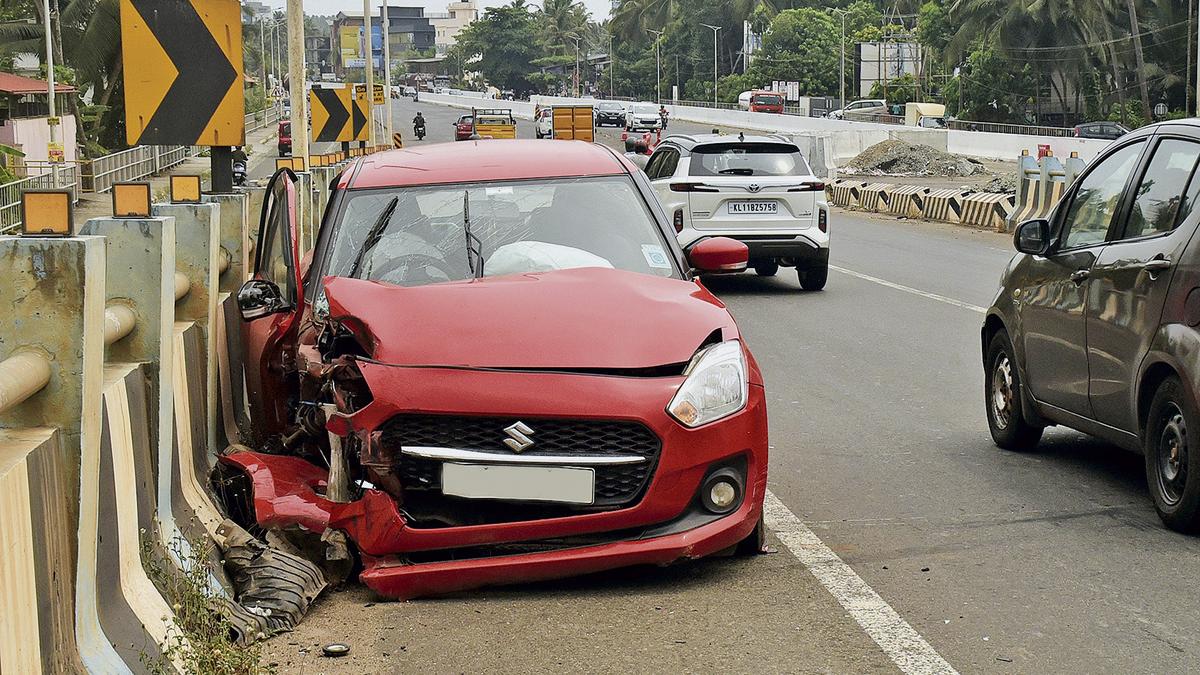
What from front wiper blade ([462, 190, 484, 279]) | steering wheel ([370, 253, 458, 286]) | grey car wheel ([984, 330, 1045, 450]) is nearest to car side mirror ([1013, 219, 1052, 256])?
grey car wheel ([984, 330, 1045, 450])

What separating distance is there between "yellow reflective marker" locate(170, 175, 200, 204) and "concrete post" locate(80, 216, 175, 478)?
4.55 ft

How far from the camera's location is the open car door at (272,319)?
6.76 metres

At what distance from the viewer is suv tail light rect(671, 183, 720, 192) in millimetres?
16750

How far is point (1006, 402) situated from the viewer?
8234 mm

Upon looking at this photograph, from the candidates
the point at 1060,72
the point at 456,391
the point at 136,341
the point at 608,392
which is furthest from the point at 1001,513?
the point at 1060,72

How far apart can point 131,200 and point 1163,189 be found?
418cm

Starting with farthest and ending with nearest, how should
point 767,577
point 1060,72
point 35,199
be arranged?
1. point 1060,72
2. point 767,577
3. point 35,199

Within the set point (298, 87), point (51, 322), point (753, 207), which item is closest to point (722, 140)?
point (753, 207)

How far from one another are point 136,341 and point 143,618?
1130 millimetres

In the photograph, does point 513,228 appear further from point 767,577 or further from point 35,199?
point 35,199

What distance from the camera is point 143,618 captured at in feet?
14.8

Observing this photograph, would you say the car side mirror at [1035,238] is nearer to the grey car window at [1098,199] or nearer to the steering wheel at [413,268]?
the grey car window at [1098,199]

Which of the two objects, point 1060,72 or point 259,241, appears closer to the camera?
point 259,241

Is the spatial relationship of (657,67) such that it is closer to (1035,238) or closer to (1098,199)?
(1035,238)
